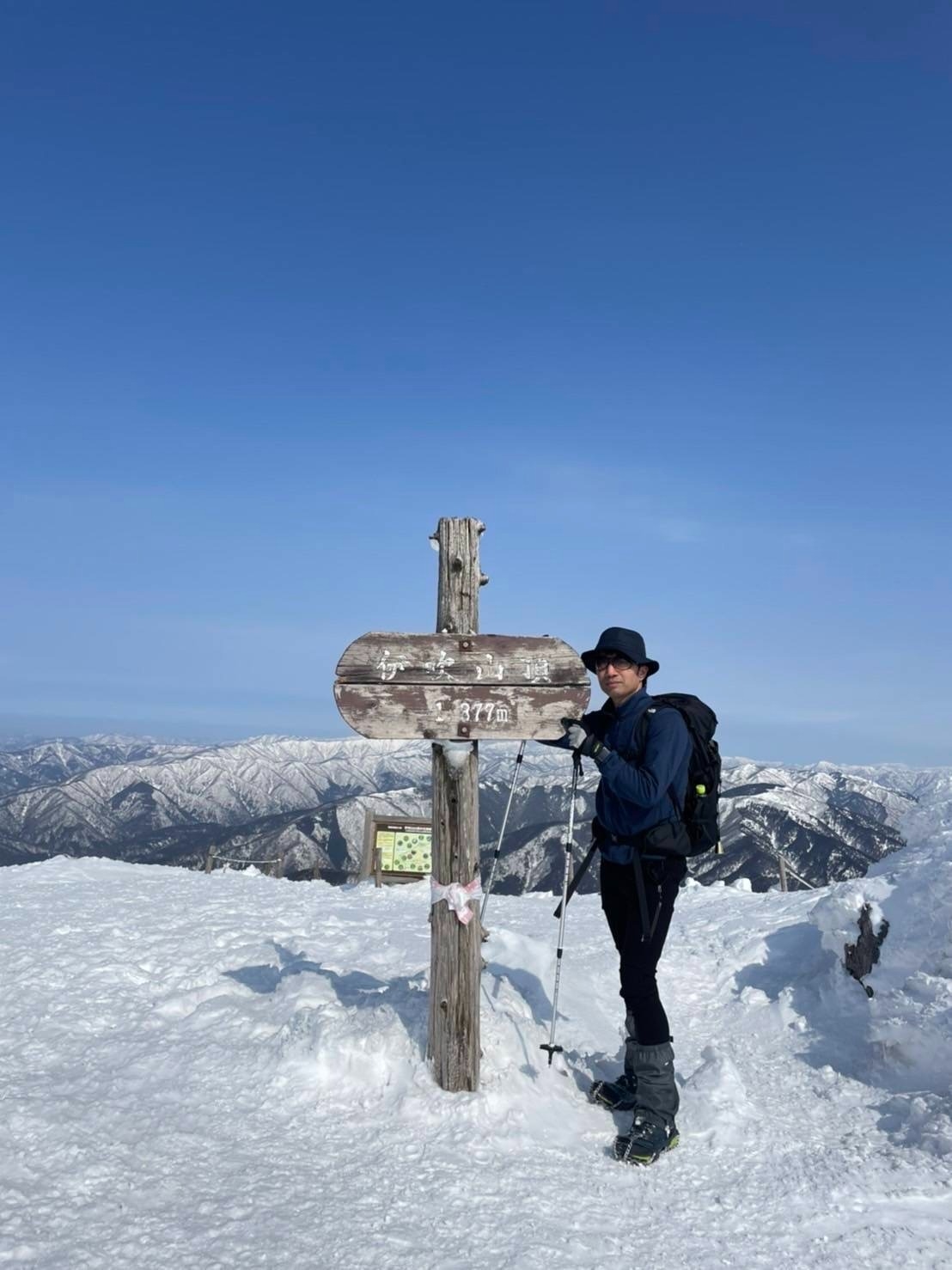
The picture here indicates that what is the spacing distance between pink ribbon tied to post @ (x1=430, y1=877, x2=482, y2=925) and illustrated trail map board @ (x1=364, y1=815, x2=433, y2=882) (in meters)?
11.6

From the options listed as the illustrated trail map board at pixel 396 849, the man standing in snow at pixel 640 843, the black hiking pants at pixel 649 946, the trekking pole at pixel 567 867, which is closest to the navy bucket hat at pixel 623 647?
the man standing in snow at pixel 640 843

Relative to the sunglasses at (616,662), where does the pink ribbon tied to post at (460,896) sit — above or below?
below

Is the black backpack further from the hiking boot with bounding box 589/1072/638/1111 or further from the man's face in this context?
the hiking boot with bounding box 589/1072/638/1111

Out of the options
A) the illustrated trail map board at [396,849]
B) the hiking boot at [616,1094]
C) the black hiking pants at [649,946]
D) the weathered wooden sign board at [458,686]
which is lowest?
the illustrated trail map board at [396,849]

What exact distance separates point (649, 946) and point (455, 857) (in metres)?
1.51

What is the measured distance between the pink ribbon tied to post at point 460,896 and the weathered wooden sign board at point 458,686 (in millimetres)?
1113

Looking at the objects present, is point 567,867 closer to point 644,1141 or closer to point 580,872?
point 580,872

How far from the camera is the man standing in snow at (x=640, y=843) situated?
5.15 metres

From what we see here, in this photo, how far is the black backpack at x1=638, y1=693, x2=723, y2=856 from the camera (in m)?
5.38

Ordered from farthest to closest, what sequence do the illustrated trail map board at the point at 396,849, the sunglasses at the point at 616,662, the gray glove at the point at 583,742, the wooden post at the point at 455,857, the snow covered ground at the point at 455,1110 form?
1. the illustrated trail map board at the point at 396,849
2. the wooden post at the point at 455,857
3. the sunglasses at the point at 616,662
4. the gray glove at the point at 583,742
5. the snow covered ground at the point at 455,1110

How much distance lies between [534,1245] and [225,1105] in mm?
2372

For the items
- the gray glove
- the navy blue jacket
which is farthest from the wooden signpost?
the navy blue jacket

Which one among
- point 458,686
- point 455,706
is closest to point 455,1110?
point 455,706

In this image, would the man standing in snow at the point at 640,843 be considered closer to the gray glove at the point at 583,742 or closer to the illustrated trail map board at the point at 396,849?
the gray glove at the point at 583,742
